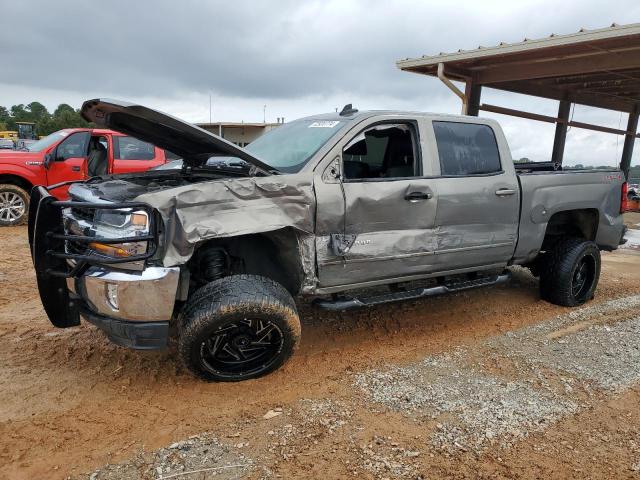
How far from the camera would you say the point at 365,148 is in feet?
14.3

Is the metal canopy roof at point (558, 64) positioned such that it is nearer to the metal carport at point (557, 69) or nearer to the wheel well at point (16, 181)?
the metal carport at point (557, 69)

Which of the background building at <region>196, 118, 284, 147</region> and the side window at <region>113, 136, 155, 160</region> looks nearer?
the side window at <region>113, 136, 155, 160</region>

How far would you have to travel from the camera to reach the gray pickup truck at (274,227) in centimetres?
294

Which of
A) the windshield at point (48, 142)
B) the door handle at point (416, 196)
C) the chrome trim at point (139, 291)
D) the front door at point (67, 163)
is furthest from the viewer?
the windshield at point (48, 142)

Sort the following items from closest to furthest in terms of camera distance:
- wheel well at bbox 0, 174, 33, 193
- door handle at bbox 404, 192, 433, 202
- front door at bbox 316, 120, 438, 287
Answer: front door at bbox 316, 120, 438, 287 → door handle at bbox 404, 192, 433, 202 → wheel well at bbox 0, 174, 33, 193

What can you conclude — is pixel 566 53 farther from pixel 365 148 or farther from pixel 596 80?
pixel 365 148

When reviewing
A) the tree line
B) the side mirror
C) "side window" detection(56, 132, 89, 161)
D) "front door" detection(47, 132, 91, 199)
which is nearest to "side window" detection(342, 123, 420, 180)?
"front door" detection(47, 132, 91, 199)

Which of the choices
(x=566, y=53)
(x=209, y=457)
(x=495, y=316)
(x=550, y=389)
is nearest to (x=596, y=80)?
(x=566, y=53)

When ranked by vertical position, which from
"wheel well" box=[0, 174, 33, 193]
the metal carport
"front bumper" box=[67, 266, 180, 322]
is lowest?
"front bumper" box=[67, 266, 180, 322]

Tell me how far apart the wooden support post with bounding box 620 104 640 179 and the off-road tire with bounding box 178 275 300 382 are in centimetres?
1589

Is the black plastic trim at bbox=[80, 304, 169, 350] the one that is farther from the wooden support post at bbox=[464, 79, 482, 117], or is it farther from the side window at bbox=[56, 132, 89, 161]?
the wooden support post at bbox=[464, 79, 482, 117]

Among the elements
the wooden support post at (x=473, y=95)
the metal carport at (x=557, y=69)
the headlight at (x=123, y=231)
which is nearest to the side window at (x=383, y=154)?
the headlight at (x=123, y=231)

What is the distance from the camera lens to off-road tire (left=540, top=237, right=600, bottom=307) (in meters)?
5.11

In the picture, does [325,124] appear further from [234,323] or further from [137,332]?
Answer: [137,332]
